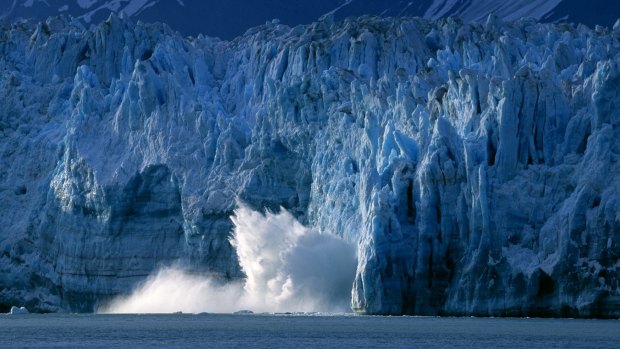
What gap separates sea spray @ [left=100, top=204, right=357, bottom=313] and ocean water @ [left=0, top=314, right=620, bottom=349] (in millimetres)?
2688

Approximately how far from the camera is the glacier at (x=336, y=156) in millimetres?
50156

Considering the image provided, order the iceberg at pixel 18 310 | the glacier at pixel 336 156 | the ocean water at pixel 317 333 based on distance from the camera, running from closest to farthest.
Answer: the ocean water at pixel 317 333 < the glacier at pixel 336 156 < the iceberg at pixel 18 310

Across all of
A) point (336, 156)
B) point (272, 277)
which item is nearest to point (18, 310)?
point (272, 277)

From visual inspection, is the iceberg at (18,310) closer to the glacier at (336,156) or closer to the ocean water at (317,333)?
the glacier at (336,156)

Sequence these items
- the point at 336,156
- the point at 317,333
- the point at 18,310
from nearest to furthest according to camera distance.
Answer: the point at 317,333 < the point at 336,156 < the point at 18,310

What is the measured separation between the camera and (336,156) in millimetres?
60719

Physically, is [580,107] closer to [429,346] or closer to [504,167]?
[504,167]

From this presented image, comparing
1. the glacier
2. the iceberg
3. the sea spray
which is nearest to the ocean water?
the glacier

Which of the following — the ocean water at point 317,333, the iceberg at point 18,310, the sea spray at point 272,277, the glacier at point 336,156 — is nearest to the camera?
the ocean water at point 317,333

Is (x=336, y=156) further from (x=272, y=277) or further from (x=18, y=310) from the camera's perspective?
(x=18, y=310)

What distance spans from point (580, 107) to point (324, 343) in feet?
56.0

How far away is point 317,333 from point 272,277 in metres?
15.7

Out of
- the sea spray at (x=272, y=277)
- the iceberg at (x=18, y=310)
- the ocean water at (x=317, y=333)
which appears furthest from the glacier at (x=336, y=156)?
the ocean water at (x=317, y=333)

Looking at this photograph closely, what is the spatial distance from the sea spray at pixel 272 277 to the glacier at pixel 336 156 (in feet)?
2.41
